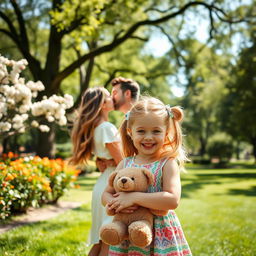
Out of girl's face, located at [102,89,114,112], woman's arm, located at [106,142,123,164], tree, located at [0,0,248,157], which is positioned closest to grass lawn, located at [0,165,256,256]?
woman's arm, located at [106,142,123,164]

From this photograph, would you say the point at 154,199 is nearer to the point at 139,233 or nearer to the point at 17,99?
the point at 139,233

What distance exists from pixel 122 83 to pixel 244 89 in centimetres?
1981

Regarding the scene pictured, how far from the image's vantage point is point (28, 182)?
6.04 metres

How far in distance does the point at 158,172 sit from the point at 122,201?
33cm

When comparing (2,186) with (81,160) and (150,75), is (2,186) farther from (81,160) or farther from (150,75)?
(150,75)

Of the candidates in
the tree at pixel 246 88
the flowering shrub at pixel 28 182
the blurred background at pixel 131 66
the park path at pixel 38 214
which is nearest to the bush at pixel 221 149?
the blurred background at pixel 131 66

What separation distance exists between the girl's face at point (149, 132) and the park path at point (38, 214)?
387 centimetres

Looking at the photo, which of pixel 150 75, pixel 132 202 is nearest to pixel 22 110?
pixel 132 202

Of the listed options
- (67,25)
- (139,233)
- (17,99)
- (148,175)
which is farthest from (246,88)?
(139,233)

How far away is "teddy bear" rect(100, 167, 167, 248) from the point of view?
1.79m

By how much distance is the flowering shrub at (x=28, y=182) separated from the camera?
4457 millimetres

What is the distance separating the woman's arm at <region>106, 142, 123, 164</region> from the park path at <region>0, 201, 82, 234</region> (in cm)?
306

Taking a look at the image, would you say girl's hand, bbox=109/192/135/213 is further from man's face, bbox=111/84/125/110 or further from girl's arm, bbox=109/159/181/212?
man's face, bbox=111/84/125/110

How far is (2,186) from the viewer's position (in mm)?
4223
